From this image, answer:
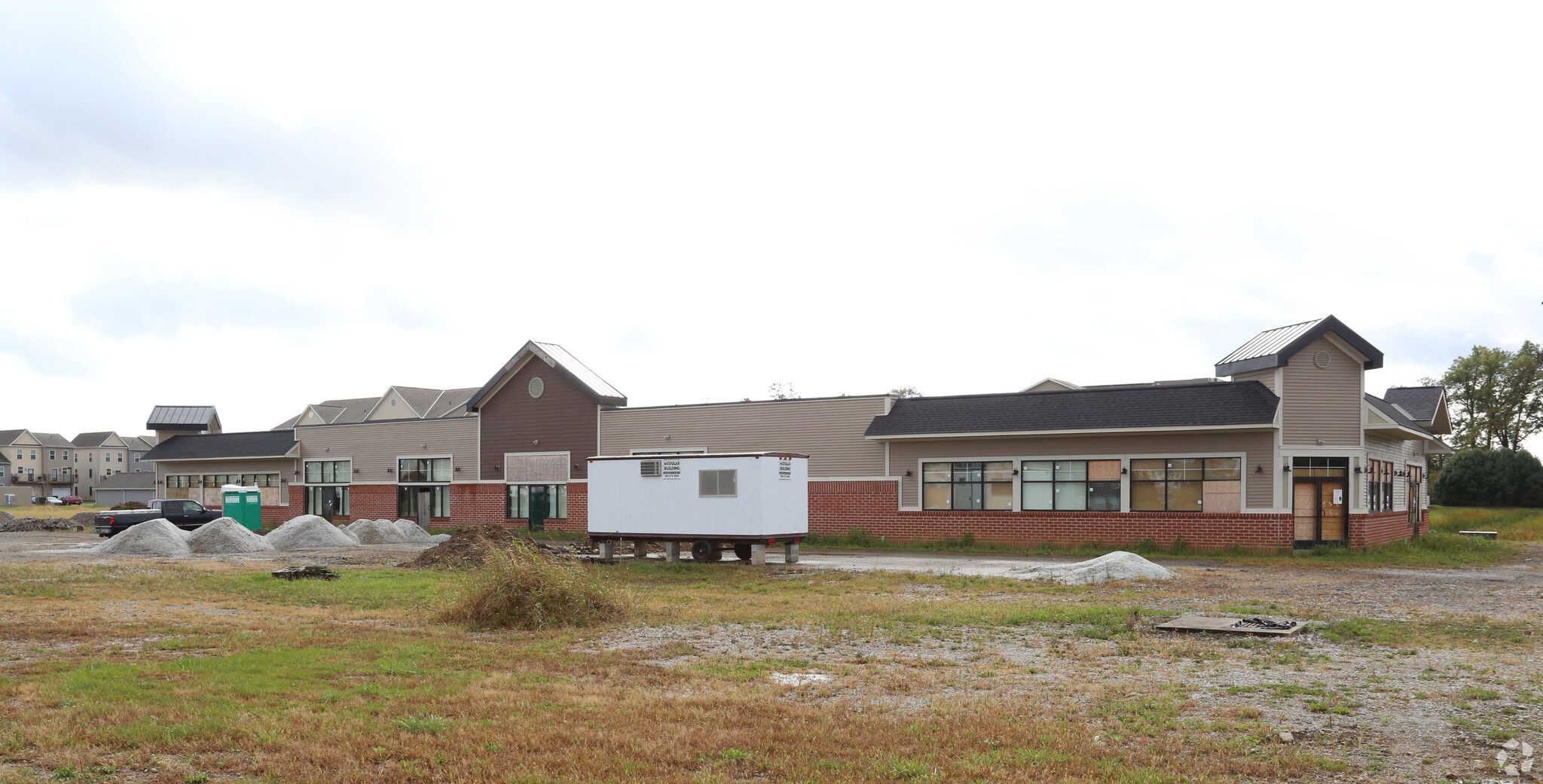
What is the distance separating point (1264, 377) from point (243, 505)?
3872 cm

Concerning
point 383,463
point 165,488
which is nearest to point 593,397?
point 383,463

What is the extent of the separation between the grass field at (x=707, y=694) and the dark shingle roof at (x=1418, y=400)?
29016mm

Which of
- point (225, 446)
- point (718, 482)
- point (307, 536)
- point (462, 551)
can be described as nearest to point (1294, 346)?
point (718, 482)

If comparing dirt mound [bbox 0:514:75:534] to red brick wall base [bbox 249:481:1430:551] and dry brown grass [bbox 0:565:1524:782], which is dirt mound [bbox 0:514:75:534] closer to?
red brick wall base [bbox 249:481:1430:551]

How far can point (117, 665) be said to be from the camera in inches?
447

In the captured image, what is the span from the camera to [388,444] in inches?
2005

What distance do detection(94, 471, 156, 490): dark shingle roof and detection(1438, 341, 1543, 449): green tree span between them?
120 metres

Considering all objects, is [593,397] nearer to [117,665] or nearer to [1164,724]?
[117,665]

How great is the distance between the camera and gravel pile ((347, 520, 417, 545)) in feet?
134

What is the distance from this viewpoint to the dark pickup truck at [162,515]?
43.1 metres

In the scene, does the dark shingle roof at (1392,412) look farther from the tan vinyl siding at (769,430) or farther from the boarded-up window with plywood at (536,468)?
the boarded-up window with plywood at (536,468)

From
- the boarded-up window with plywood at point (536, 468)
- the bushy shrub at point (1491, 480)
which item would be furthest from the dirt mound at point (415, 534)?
the bushy shrub at point (1491, 480)

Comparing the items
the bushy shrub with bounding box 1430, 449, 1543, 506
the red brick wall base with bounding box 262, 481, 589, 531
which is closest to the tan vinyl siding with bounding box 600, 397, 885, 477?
the red brick wall base with bounding box 262, 481, 589, 531

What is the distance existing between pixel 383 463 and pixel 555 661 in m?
41.8
